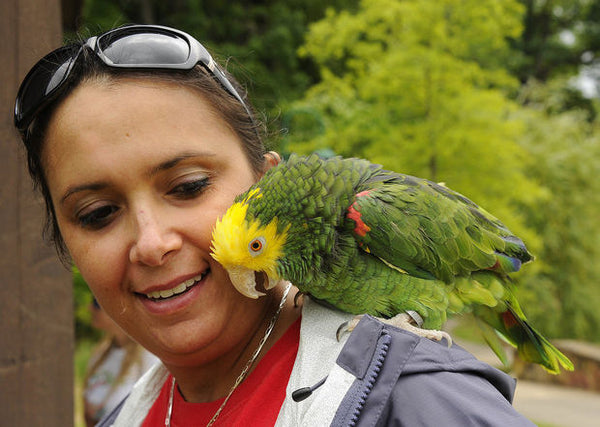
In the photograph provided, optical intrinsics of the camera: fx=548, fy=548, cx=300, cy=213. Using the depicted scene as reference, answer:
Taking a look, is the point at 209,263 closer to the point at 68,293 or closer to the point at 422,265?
the point at 422,265

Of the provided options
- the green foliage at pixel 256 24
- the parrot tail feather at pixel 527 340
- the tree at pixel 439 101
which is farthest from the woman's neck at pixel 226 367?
the green foliage at pixel 256 24

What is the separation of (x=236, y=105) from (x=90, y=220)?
1.27 ft

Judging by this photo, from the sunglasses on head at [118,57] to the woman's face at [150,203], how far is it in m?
0.04

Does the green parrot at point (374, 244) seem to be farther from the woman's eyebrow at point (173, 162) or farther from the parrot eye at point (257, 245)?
the woman's eyebrow at point (173, 162)

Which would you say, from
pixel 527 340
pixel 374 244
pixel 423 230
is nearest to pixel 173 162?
pixel 374 244

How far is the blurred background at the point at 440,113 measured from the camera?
21.4 ft

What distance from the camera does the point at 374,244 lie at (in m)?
1.43

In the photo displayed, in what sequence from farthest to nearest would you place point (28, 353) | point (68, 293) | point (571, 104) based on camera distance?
point (571, 104) → point (68, 293) → point (28, 353)

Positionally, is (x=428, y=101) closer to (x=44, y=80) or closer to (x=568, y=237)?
(x=568, y=237)

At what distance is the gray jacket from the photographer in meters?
0.82

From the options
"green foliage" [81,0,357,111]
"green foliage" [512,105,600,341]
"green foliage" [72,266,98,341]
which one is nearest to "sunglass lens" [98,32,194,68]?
"green foliage" [72,266,98,341]

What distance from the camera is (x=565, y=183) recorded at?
9797 mm

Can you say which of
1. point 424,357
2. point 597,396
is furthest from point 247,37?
point 424,357

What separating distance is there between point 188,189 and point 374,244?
570mm
